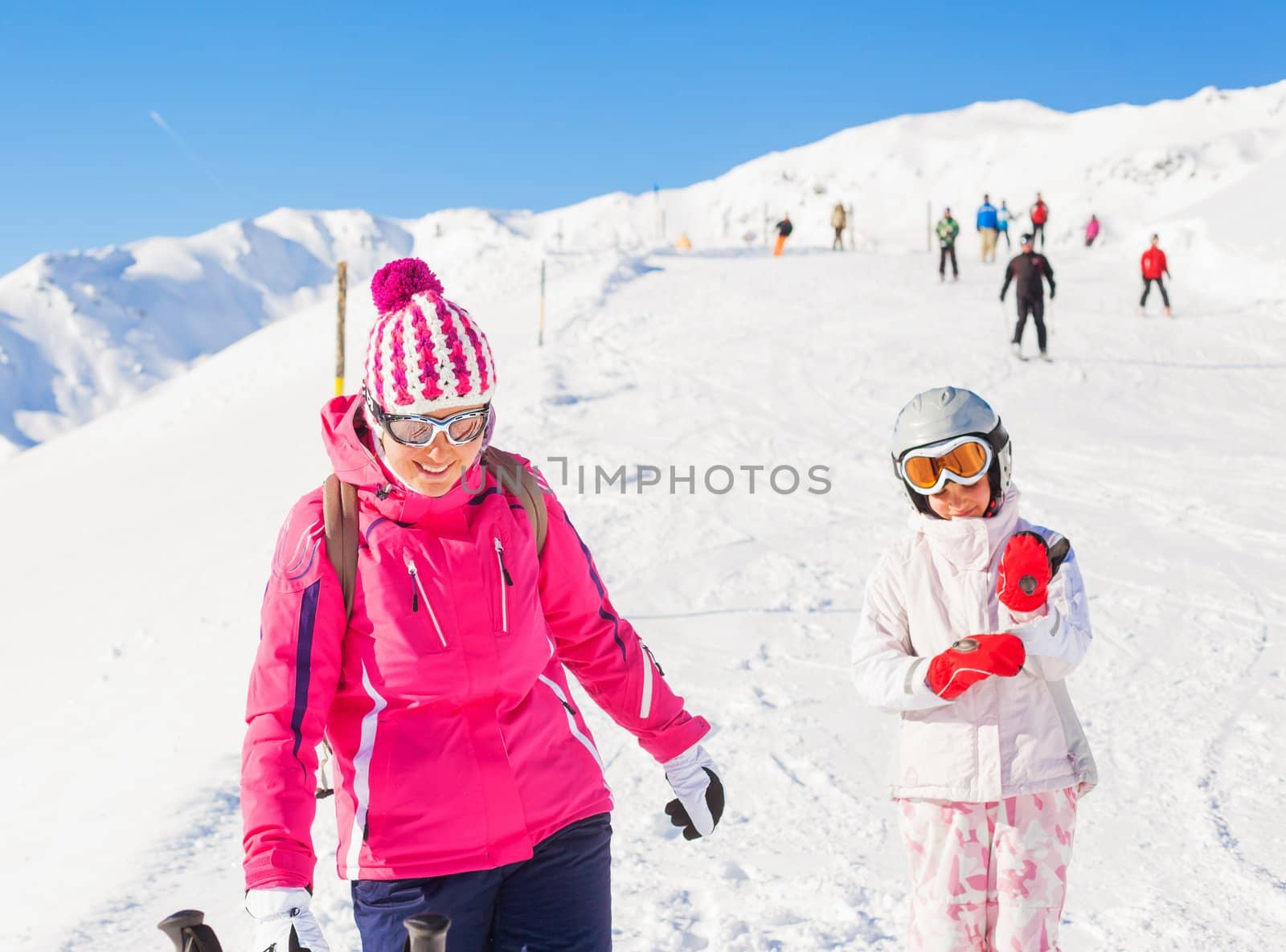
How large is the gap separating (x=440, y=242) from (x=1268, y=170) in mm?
60670

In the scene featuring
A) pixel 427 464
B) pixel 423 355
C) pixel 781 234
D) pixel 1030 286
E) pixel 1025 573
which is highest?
pixel 781 234

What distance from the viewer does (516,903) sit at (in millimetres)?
2191

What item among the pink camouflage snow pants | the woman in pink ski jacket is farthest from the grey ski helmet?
the woman in pink ski jacket

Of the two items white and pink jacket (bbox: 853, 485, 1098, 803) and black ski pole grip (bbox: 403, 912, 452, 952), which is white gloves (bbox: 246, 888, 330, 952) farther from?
white and pink jacket (bbox: 853, 485, 1098, 803)

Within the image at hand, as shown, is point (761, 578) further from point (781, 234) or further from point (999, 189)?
point (999, 189)

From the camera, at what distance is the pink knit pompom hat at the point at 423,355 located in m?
2.21

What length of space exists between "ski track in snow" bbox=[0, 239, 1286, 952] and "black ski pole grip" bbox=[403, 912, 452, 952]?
7.40 ft

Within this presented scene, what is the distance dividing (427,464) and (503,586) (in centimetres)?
28

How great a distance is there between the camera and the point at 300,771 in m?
1.99

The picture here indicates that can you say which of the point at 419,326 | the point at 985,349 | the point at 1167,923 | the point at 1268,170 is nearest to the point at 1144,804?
Answer: the point at 1167,923

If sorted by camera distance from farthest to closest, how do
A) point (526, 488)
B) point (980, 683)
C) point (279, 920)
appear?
point (980, 683) < point (526, 488) < point (279, 920)

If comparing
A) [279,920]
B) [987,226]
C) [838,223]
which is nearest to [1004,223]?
[838,223]

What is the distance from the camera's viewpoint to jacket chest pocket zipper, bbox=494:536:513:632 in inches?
86.5

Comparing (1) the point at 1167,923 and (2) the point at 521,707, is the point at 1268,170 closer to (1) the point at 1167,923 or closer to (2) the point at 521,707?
(1) the point at 1167,923
